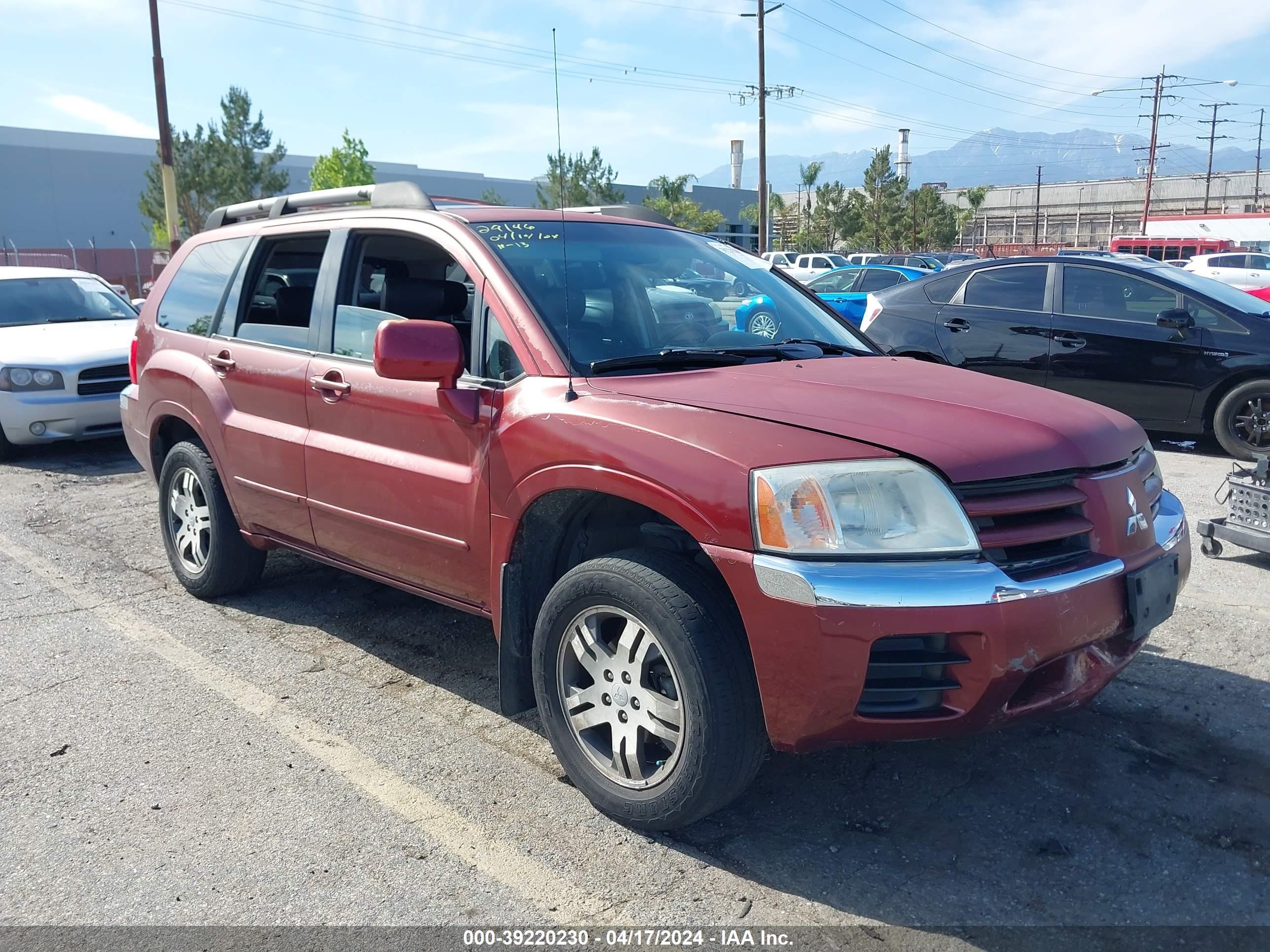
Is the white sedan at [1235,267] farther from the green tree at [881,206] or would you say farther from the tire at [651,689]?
the tire at [651,689]

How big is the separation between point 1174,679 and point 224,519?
13.7 ft

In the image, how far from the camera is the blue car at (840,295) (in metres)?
3.85

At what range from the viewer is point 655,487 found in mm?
2766

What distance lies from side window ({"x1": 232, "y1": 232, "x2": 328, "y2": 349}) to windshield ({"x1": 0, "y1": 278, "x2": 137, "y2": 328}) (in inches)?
248

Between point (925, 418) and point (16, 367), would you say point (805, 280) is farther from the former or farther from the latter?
point (925, 418)

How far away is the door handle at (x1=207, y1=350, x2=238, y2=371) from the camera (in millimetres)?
4594

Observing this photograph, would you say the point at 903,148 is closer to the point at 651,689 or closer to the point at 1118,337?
the point at 1118,337

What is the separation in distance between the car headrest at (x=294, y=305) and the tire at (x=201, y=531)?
879mm

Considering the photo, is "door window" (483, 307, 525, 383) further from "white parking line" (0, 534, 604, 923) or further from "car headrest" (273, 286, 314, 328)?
"white parking line" (0, 534, 604, 923)

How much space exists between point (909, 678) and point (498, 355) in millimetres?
1711

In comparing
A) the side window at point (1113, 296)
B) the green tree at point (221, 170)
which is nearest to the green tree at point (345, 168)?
the green tree at point (221, 170)

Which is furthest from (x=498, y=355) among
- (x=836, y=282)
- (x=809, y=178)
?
(x=809, y=178)

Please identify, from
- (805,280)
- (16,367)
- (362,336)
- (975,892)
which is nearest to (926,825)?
(975,892)

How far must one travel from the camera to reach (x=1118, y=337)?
8.28 meters
